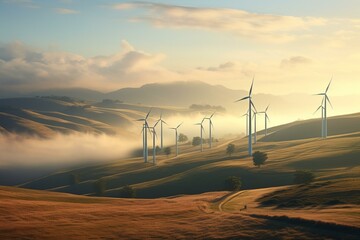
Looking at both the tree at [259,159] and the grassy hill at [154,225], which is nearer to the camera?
the grassy hill at [154,225]

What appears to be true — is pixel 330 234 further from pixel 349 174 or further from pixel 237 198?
pixel 349 174

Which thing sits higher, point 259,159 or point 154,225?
point 259,159

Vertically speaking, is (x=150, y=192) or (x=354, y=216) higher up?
(x=354, y=216)

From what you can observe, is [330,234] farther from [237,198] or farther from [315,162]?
[315,162]

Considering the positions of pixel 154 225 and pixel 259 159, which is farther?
pixel 259 159

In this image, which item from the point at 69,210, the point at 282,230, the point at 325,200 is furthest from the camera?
the point at 69,210

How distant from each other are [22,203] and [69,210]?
11.9 metres

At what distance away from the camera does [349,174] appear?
12000 centimetres

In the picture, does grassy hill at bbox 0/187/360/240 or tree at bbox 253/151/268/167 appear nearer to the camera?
grassy hill at bbox 0/187/360/240

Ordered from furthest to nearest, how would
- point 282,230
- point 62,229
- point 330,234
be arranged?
point 62,229, point 282,230, point 330,234

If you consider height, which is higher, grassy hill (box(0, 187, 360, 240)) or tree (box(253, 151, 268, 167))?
tree (box(253, 151, 268, 167))

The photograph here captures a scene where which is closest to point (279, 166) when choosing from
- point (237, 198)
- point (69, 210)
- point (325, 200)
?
point (237, 198)

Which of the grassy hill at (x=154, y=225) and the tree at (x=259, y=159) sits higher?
the tree at (x=259, y=159)

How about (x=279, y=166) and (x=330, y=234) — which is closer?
(x=330, y=234)
